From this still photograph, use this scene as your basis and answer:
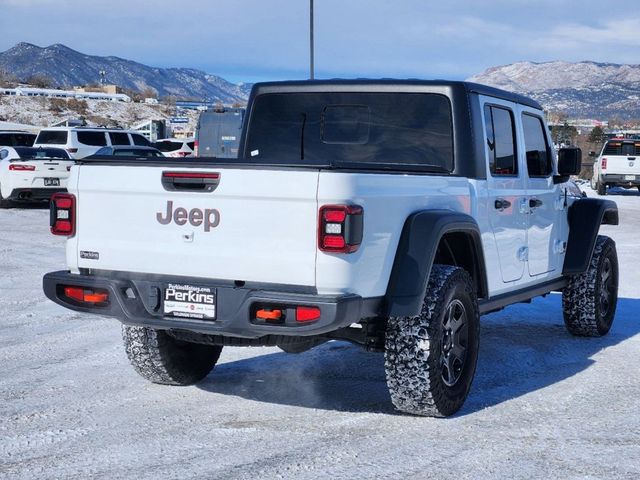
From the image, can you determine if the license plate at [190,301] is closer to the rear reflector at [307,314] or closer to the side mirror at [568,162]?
the rear reflector at [307,314]

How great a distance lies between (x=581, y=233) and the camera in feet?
26.3

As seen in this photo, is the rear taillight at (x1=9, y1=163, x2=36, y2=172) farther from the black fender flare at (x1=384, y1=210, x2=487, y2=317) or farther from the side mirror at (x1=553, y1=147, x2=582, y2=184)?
the black fender flare at (x1=384, y1=210, x2=487, y2=317)

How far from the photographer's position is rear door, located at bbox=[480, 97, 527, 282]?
21.1 ft

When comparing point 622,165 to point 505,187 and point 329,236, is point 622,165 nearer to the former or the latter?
point 505,187

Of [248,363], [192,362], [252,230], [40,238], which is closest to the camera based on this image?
[252,230]

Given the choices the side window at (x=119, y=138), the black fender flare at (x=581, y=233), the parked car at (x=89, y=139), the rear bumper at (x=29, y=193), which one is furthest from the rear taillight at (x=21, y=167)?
the black fender flare at (x=581, y=233)

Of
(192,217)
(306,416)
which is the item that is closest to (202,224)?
(192,217)

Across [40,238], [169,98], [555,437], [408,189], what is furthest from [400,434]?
[169,98]

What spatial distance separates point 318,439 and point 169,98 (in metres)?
133

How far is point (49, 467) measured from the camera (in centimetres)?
465

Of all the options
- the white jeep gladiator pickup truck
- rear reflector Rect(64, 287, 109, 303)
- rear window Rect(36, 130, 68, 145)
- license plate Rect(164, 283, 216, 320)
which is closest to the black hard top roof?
the white jeep gladiator pickup truck

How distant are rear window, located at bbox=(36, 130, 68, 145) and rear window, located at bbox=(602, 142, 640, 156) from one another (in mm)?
17346

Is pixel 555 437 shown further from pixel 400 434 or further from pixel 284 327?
pixel 284 327

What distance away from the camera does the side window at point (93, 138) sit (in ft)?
92.9
